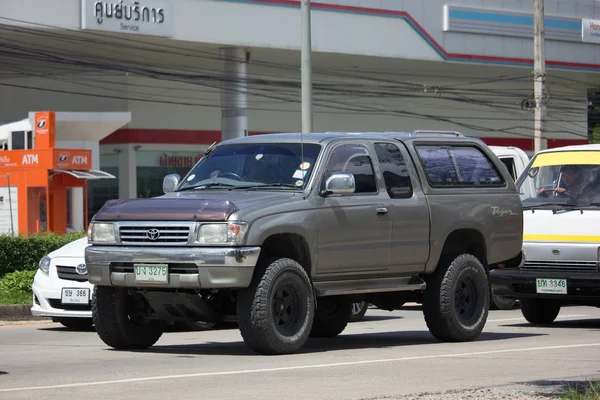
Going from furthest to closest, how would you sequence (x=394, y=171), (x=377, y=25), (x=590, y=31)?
(x=590, y=31) → (x=377, y=25) → (x=394, y=171)

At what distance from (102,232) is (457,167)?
3827mm

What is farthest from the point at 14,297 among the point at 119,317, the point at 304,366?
the point at 304,366

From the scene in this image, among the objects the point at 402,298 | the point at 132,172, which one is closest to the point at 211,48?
the point at 132,172

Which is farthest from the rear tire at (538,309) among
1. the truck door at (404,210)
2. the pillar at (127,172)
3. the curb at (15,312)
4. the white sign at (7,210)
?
the pillar at (127,172)

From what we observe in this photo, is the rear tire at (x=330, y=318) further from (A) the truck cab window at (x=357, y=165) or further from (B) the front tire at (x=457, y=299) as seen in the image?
(A) the truck cab window at (x=357, y=165)

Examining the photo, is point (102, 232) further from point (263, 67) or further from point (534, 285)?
point (263, 67)

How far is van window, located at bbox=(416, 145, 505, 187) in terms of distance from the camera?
13039 millimetres

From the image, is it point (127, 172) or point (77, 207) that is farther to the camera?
point (127, 172)

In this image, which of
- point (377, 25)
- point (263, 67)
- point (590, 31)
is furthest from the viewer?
point (590, 31)

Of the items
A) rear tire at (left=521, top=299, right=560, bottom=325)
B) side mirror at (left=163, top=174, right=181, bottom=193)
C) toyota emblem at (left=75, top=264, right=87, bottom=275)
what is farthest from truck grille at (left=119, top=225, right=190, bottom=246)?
rear tire at (left=521, top=299, right=560, bottom=325)

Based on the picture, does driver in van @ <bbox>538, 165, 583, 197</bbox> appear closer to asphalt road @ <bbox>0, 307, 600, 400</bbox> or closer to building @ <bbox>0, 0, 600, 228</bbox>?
asphalt road @ <bbox>0, 307, 600, 400</bbox>

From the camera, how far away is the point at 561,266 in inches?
591

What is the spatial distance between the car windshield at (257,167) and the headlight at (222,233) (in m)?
1.06

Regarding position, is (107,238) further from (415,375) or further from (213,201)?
(415,375)
